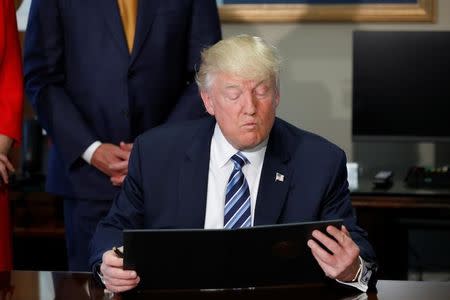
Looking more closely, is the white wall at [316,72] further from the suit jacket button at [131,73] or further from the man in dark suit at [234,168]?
the man in dark suit at [234,168]

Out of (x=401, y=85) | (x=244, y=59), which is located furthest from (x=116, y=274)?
(x=401, y=85)

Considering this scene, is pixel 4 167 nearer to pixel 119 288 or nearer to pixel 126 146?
pixel 126 146

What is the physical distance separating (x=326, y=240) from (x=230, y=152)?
1.75 feet

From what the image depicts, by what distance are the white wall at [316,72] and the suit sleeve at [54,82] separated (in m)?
1.50

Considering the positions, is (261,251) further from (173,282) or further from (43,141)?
(43,141)

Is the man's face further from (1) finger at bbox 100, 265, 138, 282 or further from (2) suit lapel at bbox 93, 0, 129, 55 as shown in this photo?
(2) suit lapel at bbox 93, 0, 129, 55

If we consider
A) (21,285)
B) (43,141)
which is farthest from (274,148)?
(43,141)

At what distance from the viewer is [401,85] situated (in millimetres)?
4242

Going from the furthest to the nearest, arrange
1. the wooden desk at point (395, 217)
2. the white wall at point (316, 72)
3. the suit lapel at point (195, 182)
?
the white wall at point (316, 72)
the wooden desk at point (395, 217)
the suit lapel at point (195, 182)

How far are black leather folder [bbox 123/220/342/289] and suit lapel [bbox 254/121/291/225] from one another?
326mm

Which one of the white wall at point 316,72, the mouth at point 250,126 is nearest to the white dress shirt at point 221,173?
the mouth at point 250,126

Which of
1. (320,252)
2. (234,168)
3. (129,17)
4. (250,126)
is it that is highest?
(129,17)

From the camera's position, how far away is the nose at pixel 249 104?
2326mm

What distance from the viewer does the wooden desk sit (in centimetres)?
392
